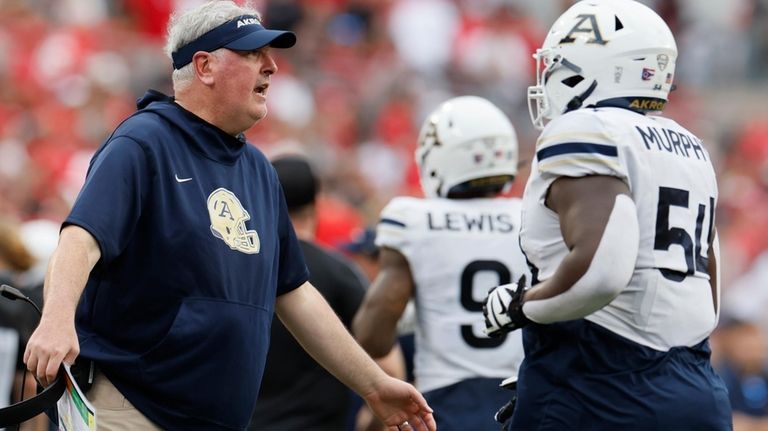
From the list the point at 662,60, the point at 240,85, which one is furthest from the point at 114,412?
the point at 662,60

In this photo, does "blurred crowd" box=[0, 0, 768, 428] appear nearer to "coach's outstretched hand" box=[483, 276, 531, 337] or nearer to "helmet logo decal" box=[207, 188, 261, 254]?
"helmet logo decal" box=[207, 188, 261, 254]

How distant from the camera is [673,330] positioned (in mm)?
4055

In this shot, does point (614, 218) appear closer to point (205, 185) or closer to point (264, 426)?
point (205, 185)

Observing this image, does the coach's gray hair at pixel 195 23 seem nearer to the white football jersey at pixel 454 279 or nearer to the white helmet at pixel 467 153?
the white football jersey at pixel 454 279

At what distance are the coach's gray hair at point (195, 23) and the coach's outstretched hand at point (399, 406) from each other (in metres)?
1.19

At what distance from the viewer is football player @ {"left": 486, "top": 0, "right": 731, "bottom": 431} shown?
3.92 meters

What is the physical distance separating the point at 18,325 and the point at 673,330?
332 cm

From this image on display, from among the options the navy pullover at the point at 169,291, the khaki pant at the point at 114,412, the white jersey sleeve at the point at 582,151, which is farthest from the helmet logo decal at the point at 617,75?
the khaki pant at the point at 114,412

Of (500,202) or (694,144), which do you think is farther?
(500,202)

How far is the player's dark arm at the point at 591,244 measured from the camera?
385 centimetres

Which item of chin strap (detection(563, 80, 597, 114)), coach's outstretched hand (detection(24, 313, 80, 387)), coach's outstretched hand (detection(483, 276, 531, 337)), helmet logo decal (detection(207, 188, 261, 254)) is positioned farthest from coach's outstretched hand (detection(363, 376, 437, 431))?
coach's outstretched hand (detection(24, 313, 80, 387))

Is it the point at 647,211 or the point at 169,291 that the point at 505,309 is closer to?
the point at 647,211

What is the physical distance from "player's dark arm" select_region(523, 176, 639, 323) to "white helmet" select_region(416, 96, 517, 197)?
1.78 meters

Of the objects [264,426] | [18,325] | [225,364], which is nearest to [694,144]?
[225,364]
